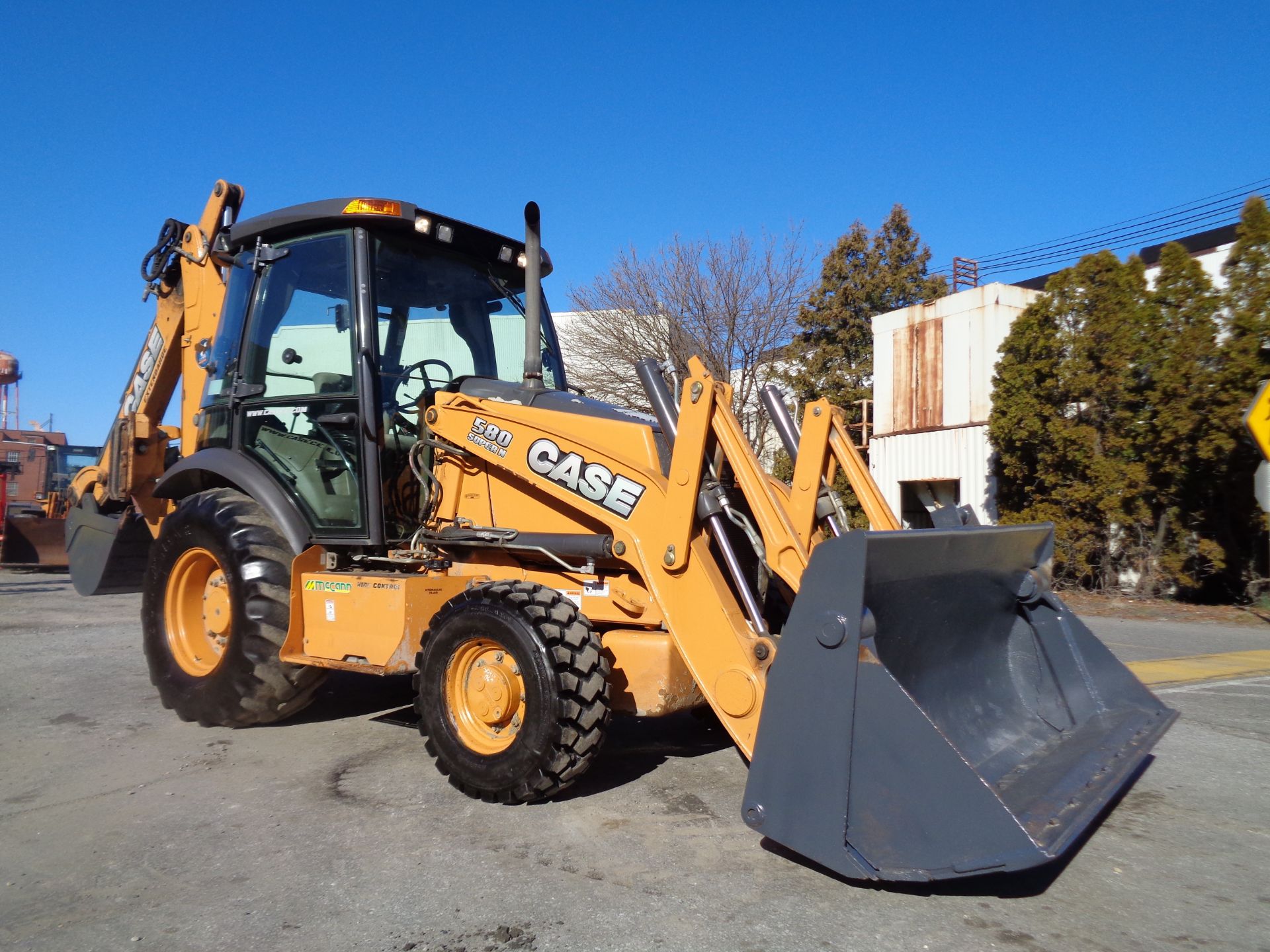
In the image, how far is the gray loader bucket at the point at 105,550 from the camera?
24.6ft

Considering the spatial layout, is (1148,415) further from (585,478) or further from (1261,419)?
(585,478)

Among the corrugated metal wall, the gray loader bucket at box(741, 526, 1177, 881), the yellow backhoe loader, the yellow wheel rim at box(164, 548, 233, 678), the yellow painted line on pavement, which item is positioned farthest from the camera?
the corrugated metal wall

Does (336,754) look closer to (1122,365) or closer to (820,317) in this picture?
(1122,365)

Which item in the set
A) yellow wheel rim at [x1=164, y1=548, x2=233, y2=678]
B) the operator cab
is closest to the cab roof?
the operator cab

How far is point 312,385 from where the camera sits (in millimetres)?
5523

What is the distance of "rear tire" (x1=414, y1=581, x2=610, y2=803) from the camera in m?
3.93

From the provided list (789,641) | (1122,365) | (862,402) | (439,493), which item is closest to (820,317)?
(862,402)

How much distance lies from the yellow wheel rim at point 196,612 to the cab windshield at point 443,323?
1.64 metres

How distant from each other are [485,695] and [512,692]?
140mm

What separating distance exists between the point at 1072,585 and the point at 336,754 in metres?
13.1

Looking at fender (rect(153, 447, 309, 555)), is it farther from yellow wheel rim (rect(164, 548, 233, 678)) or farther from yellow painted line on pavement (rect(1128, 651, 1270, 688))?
yellow painted line on pavement (rect(1128, 651, 1270, 688))

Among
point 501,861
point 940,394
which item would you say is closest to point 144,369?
point 501,861

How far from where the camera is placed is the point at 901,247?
28.5 meters

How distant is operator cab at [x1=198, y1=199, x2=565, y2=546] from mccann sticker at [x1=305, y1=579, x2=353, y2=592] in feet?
0.86
